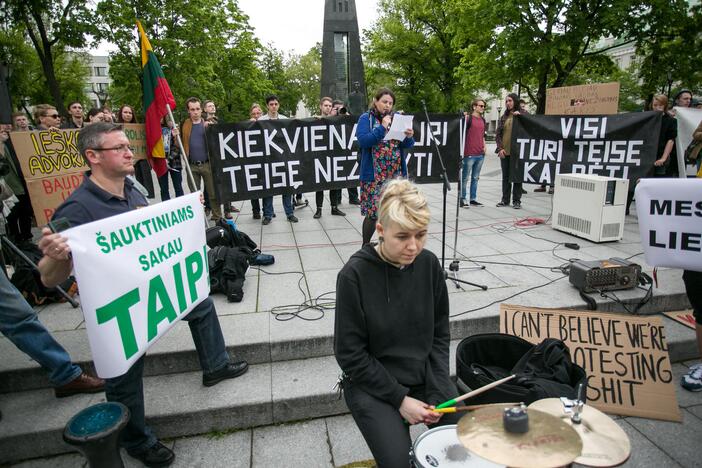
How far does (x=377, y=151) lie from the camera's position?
4.82 meters

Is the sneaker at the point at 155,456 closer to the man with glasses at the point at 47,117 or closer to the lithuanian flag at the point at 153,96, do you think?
the lithuanian flag at the point at 153,96

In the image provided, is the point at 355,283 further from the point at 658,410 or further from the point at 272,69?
the point at 272,69

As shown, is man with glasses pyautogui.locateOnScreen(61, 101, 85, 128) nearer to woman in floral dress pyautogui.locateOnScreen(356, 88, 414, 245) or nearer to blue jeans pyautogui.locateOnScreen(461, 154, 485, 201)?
woman in floral dress pyautogui.locateOnScreen(356, 88, 414, 245)

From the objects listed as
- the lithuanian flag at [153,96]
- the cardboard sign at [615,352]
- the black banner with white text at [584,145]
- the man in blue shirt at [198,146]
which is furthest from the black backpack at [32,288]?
the black banner with white text at [584,145]

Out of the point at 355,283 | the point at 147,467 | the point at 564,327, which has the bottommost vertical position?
the point at 147,467

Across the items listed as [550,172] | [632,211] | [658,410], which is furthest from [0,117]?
[632,211]

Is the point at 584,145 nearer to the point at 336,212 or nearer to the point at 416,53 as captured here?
the point at 336,212

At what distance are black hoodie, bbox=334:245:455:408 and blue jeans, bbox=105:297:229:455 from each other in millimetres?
1367

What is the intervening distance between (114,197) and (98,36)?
63.5 ft

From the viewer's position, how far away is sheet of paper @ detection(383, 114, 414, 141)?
454 centimetres

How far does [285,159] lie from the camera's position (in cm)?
675

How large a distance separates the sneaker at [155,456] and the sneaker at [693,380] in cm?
399

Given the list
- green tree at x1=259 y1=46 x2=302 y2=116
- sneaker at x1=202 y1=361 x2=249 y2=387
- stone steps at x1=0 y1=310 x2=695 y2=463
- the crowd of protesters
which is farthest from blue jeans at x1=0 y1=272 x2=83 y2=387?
green tree at x1=259 y1=46 x2=302 y2=116

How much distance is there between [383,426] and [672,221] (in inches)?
103
